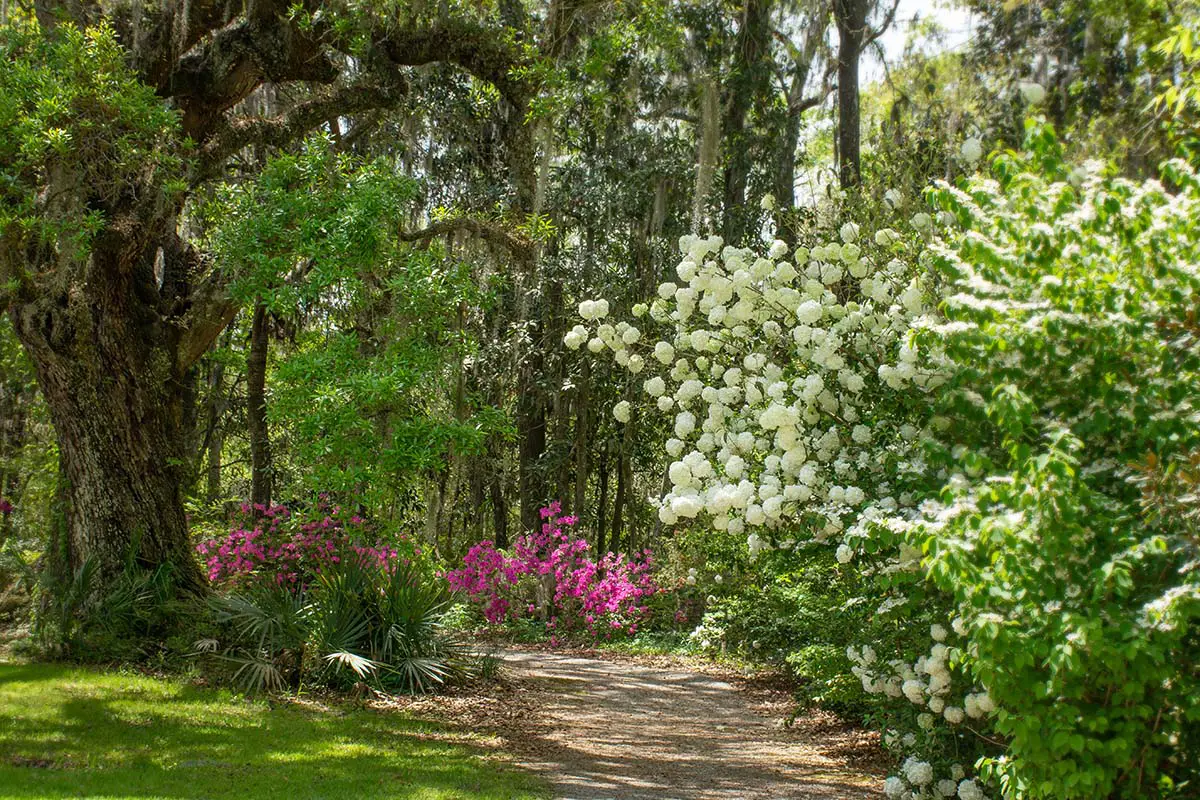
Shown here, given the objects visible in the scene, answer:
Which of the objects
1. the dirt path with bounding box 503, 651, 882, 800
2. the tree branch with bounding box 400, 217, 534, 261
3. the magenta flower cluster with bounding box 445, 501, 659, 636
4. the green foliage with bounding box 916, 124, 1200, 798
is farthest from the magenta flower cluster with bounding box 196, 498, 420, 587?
the green foliage with bounding box 916, 124, 1200, 798

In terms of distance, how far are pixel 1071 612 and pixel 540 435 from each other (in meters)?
13.8

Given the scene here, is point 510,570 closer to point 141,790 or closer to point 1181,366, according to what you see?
point 141,790

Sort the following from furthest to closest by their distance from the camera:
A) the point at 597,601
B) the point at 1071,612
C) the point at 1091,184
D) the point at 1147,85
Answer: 1. the point at 597,601
2. the point at 1147,85
3. the point at 1091,184
4. the point at 1071,612

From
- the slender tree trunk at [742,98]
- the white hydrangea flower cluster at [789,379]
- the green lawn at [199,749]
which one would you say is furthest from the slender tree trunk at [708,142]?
the green lawn at [199,749]

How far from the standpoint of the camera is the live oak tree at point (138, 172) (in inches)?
307

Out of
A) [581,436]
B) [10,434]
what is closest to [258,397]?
[581,436]

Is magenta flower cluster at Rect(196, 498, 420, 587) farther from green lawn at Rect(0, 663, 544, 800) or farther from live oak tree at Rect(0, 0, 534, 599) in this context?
green lawn at Rect(0, 663, 544, 800)

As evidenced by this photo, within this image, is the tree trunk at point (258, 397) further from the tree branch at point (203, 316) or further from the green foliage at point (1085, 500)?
the green foliage at point (1085, 500)

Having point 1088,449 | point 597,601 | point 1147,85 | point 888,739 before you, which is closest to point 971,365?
point 1088,449

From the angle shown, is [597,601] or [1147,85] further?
[597,601]

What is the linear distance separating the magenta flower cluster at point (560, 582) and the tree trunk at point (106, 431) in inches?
203

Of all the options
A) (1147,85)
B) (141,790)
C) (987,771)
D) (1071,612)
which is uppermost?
(1147,85)

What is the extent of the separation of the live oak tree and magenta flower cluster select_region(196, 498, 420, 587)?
0.96 m

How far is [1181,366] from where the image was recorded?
3.62 m
